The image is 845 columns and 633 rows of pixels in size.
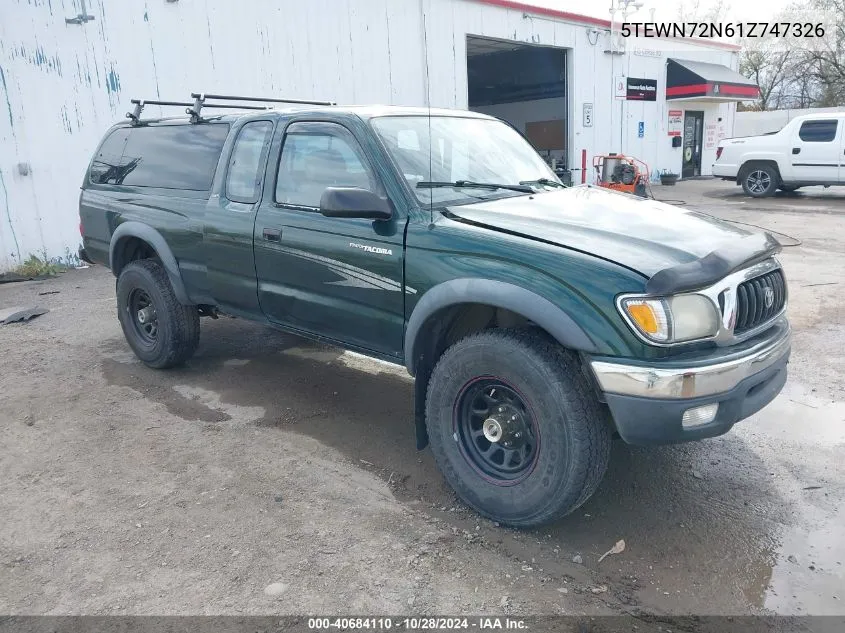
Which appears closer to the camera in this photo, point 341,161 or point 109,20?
point 341,161

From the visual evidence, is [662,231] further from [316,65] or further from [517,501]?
[316,65]

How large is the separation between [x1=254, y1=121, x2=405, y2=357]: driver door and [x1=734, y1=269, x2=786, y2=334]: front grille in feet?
5.20

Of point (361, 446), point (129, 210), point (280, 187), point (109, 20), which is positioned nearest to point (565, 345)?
point (361, 446)

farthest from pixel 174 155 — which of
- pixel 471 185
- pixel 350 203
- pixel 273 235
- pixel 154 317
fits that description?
pixel 471 185

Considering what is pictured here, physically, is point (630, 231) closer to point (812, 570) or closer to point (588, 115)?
point (812, 570)

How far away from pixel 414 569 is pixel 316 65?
36.3 ft

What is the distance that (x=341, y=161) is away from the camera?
390 centimetres

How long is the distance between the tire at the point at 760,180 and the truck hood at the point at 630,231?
46.6 feet

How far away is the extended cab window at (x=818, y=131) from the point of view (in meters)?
14.9

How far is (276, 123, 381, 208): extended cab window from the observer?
3.79 metres

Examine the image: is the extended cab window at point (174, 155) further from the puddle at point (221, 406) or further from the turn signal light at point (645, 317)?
the turn signal light at point (645, 317)

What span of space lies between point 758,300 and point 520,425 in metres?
1.21

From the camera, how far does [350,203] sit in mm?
3363

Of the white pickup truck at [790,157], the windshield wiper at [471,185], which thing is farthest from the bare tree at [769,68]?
the windshield wiper at [471,185]
